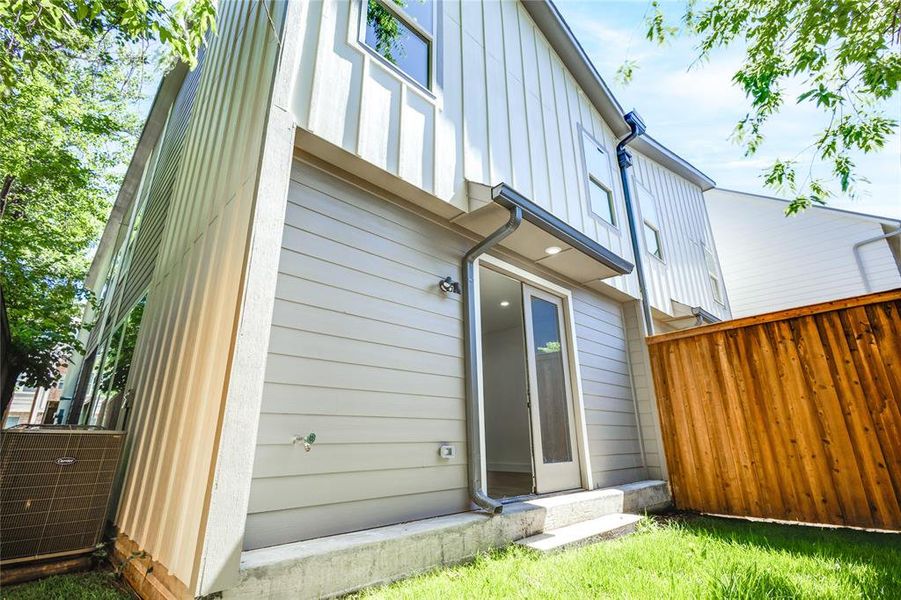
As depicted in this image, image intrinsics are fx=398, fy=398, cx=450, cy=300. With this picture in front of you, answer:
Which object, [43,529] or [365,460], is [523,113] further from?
[43,529]

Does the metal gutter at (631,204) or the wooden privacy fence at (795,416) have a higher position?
the metal gutter at (631,204)

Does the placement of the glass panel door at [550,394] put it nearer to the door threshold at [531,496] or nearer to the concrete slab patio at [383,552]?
the door threshold at [531,496]

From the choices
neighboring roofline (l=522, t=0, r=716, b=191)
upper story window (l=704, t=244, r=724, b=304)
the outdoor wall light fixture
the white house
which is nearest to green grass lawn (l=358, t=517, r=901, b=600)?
the white house

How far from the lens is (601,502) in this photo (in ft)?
12.2

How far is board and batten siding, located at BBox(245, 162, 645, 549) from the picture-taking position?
2.17 meters

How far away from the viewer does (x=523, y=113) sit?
15.1 feet

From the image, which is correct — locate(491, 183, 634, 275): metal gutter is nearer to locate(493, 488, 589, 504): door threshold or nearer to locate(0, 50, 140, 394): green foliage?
locate(493, 488, 589, 504): door threshold

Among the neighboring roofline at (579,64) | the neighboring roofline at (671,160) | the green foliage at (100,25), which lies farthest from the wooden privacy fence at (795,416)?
the green foliage at (100,25)

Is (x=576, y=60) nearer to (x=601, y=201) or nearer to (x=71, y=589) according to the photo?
(x=601, y=201)

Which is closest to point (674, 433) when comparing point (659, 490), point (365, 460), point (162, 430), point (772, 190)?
point (659, 490)

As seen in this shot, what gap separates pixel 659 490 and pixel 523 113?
4543 millimetres

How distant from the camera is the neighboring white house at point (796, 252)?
29.3ft

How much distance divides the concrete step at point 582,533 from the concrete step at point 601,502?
6cm

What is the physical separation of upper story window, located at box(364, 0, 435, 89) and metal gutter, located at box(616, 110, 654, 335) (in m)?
4.02
